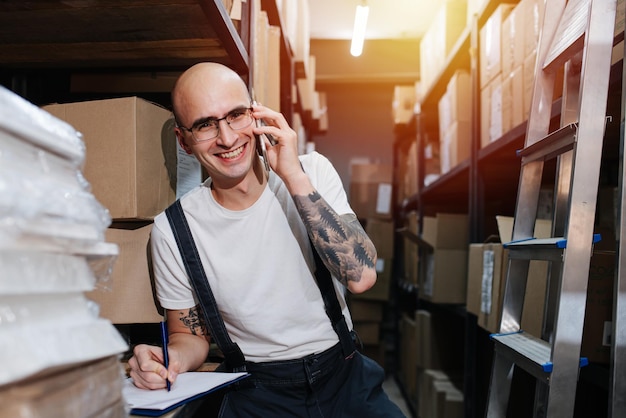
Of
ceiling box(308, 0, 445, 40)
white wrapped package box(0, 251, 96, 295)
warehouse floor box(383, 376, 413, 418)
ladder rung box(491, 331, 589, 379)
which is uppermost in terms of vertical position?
ceiling box(308, 0, 445, 40)

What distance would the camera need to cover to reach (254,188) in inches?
55.6

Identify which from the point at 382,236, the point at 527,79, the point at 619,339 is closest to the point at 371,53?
the point at 382,236

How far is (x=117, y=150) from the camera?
127 centimetres

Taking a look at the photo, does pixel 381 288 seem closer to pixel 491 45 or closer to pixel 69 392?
pixel 491 45

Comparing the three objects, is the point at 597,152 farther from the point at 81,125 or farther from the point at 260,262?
the point at 81,125

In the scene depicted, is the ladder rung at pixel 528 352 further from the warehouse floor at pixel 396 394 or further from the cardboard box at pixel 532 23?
the warehouse floor at pixel 396 394

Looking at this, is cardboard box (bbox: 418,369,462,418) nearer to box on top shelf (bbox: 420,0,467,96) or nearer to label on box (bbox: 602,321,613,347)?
label on box (bbox: 602,321,613,347)

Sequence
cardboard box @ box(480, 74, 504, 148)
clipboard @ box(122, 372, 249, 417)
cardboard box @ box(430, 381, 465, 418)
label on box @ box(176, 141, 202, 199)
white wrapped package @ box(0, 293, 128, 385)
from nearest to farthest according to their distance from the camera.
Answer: white wrapped package @ box(0, 293, 128, 385), clipboard @ box(122, 372, 249, 417), label on box @ box(176, 141, 202, 199), cardboard box @ box(480, 74, 504, 148), cardboard box @ box(430, 381, 465, 418)

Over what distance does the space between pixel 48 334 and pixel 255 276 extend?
81 cm

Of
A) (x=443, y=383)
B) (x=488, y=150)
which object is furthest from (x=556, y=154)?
(x=443, y=383)

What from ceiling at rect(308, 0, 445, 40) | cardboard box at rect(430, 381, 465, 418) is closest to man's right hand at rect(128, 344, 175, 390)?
cardboard box at rect(430, 381, 465, 418)

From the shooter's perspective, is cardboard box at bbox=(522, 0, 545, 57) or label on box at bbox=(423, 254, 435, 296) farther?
label on box at bbox=(423, 254, 435, 296)

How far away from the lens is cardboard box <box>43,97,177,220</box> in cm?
126

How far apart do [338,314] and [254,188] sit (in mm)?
403
